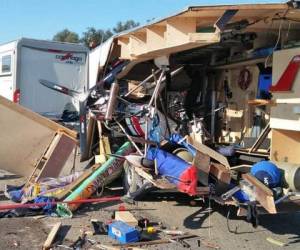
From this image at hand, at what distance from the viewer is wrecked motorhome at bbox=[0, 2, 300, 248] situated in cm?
729

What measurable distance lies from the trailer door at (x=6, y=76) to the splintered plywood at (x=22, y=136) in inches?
216

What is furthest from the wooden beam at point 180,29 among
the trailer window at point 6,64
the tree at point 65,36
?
the tree at point 65,36

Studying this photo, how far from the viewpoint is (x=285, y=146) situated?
7957mm

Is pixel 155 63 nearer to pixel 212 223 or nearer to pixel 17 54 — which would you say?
pixel 212 223

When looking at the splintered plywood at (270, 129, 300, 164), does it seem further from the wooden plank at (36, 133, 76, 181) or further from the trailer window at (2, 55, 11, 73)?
the trailer window at (2, 55, 11, 73)

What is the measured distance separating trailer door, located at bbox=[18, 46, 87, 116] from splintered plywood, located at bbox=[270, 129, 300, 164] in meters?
8.02

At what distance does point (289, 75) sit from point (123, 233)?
9.74 feet

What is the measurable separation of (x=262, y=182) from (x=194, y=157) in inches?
42.2

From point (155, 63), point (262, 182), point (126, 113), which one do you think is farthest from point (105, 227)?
point (155, 63)

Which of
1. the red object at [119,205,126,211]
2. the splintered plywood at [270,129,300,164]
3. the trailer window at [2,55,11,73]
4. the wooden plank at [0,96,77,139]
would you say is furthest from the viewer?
the trailer window at [2,55,11,73]

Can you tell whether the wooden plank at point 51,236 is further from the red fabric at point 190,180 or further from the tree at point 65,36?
the tree at point 65,36

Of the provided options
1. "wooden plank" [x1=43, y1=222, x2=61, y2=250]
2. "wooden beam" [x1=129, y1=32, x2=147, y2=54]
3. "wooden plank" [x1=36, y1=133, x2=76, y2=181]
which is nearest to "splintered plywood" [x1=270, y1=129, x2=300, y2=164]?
"wooden beam" [x1=129, y1=32, x2=147, y2=54]

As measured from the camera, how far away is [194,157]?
7.76m

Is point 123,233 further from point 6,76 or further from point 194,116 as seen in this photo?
point 6,76
